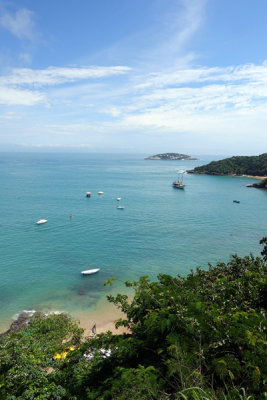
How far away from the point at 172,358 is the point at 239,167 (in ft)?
469

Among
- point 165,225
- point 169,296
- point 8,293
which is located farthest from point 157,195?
point 169,296

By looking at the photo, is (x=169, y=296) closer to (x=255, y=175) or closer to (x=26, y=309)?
(x=26, y=309)

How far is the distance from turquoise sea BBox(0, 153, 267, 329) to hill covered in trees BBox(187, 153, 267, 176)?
186 ft

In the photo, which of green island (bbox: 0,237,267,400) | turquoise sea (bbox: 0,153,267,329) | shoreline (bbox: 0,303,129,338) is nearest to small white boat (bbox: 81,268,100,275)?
turquoise sea (bbox: 0,153,267,329)

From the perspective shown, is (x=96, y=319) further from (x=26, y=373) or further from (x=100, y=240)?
(x=100, y=240)

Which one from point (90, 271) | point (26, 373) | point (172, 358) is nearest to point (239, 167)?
point (90, 271)

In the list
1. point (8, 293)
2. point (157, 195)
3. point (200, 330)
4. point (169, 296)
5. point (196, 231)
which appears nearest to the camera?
point (200, 330)

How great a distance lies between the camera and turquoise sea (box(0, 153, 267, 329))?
2787 centimetres

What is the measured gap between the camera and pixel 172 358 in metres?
6.67

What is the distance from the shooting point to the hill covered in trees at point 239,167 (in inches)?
4983

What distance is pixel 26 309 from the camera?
2419 centimetres

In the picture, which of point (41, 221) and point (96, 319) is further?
point (41, 221)

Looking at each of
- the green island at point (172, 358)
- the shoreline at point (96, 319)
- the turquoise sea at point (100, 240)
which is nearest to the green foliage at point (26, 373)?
the green island at point (172, 358)

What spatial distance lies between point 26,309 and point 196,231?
32606mm
